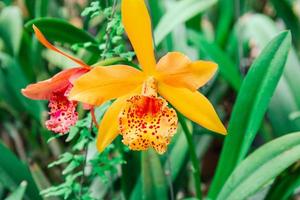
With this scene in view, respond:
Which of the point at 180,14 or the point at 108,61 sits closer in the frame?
the point at 108,61

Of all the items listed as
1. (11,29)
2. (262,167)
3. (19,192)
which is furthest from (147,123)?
(11,29)

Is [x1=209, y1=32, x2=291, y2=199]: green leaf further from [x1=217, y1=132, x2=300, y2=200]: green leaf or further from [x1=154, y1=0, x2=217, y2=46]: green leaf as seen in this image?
[x1=154, y1=0, x2=217, y2=46]: green leaf

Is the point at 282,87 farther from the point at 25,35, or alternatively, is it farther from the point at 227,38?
the point at 25,35

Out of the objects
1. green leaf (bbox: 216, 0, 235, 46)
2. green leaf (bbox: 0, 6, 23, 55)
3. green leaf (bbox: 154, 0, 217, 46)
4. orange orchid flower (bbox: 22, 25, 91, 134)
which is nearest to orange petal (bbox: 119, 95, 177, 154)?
orange orchid flower (bbox: 22, 25, 91, 134)

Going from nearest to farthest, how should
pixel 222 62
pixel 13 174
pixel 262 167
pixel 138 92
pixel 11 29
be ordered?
pixel 138 92 → pixel 262 167 → pixel 13 174 → pixel 222 62 → pixel 11 29

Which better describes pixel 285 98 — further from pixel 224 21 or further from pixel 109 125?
pixel 109 125

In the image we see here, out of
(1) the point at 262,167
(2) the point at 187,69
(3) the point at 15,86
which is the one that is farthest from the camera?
(3) the point at 15,86

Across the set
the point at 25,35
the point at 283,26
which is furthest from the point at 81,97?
the point at 283,26
